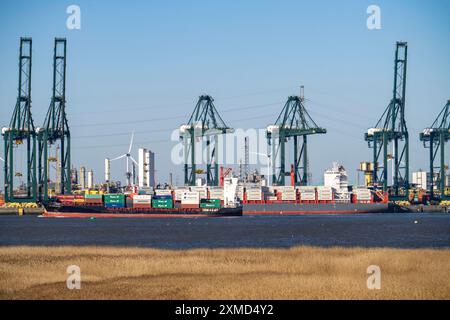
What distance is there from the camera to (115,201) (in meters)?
151

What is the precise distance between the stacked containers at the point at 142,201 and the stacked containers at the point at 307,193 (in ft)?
118

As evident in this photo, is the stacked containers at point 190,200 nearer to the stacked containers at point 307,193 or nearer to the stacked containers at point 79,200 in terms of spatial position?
the stacked containers at point 79,200

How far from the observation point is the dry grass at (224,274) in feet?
97.2

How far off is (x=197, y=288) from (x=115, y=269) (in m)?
8.93

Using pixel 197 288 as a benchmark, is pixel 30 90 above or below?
above

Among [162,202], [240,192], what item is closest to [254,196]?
[240,192]

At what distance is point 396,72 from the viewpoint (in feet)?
578

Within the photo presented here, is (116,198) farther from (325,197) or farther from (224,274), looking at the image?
(224,274)

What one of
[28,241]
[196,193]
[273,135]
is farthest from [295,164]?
[28,241]

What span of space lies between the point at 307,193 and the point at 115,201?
143 feet

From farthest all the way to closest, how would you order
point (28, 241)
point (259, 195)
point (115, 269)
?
point (259, 195)
point (28, 241)
point (115, 269)

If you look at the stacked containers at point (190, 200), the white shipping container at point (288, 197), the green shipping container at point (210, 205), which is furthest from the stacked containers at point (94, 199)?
the white shipping container at point (288, 197)
